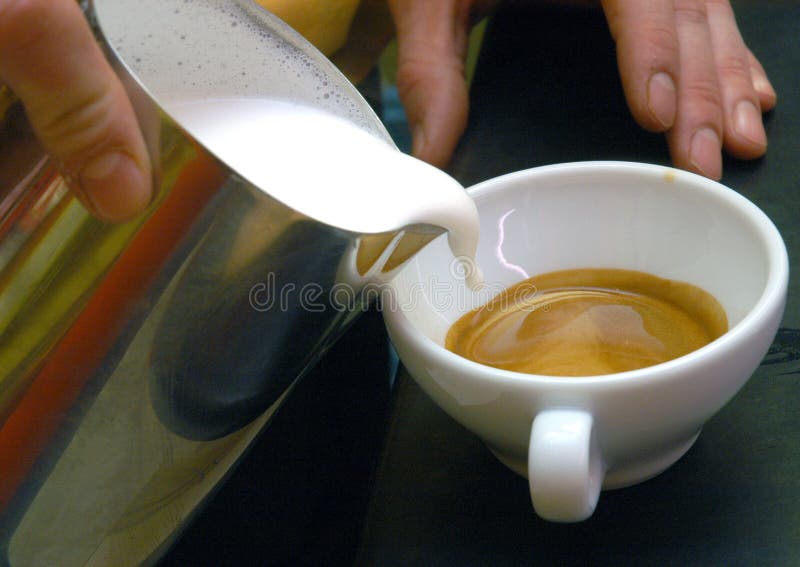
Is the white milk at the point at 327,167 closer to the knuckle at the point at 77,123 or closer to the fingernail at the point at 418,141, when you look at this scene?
the knuckle at the point at 77,123

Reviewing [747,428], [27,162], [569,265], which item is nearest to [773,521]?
[747,428]

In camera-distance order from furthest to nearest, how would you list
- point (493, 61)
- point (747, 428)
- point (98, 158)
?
point (493, 61)
point (747, 428)
point (98, 158)

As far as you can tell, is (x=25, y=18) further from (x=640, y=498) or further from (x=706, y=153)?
(x=706, y=153)

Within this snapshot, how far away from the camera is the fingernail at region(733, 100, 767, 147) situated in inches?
21.0

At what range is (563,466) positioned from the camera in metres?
0.29

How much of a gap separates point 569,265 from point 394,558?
0.17 m

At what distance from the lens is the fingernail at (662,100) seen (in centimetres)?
53

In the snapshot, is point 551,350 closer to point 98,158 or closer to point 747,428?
point 747,428

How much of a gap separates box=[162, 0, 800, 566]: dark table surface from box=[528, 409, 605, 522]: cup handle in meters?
0.04

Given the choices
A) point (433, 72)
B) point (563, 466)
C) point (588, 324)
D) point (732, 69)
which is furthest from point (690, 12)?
point (563, 466)

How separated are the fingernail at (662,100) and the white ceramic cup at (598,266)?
0.42 feet

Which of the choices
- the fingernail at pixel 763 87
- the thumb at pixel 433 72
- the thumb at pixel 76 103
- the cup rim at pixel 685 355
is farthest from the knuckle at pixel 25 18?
the fingernail at pixel 763 87

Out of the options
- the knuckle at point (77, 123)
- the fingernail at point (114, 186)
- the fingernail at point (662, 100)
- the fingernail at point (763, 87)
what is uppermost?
the knuckle at point (77, 123)

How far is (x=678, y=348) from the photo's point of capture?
15.8 inches
